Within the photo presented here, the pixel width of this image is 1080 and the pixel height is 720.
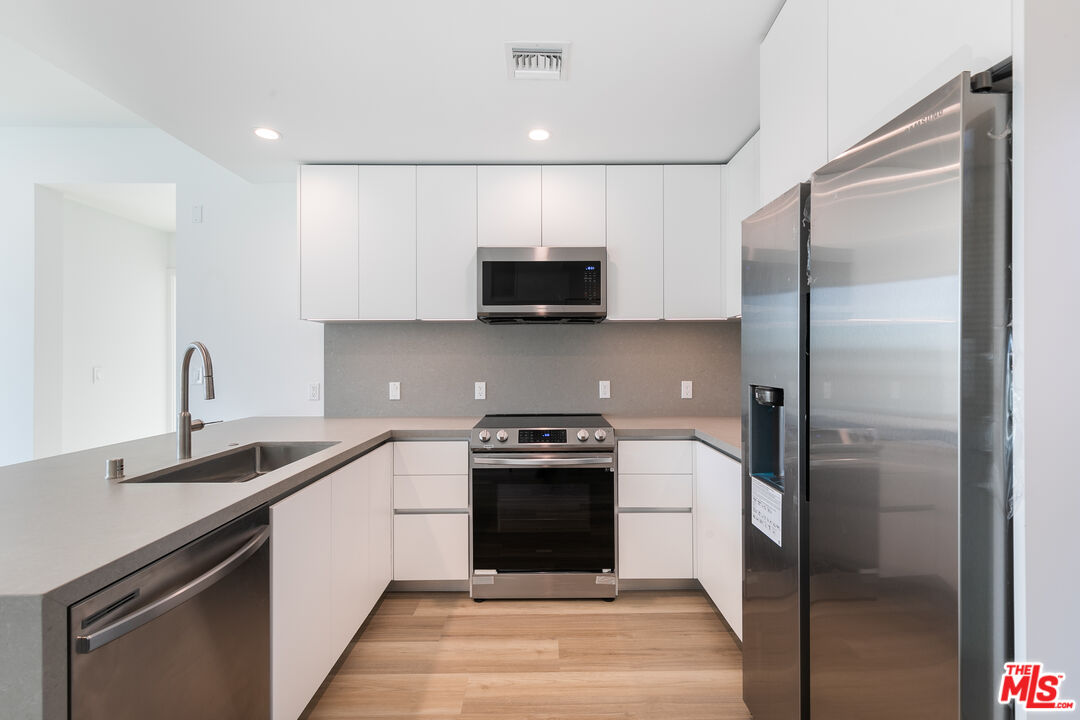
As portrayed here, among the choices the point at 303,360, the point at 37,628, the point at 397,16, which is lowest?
the point at 37,628

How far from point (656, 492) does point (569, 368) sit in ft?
3.07

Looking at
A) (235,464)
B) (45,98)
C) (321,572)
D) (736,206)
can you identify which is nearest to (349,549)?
(321,572)

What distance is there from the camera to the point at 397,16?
1611 millimetres

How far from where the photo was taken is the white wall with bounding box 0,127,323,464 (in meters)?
3.19

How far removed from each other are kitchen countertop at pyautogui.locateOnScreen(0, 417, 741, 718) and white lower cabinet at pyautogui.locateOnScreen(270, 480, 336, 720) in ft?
0.30

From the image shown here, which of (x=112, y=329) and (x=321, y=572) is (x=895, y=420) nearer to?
(x=321, y=572)

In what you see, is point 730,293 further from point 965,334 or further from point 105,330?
point 105,330

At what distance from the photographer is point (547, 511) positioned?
254 centimetres

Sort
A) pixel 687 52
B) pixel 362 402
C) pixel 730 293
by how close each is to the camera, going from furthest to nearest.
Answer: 1. pixel 362 402
2. pixel 730 293
3. pixel 687 52

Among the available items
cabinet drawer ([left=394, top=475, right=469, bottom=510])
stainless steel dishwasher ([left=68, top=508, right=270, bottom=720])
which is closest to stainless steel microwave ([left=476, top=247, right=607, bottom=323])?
cabinet drawer ([left=394, top=475, right=469, bottom=510])

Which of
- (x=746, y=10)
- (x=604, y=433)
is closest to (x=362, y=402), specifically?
(x=604, y=433)

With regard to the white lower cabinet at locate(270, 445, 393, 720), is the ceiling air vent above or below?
above

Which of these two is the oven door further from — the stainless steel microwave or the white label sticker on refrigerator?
the white label sticker on refrigerator

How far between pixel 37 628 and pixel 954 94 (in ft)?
5.27
